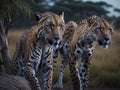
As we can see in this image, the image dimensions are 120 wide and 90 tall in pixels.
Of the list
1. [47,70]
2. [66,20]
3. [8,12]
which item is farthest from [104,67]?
[47,70]

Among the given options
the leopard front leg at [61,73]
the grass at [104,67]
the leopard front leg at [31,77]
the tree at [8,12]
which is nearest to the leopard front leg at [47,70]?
the leopard front leg at [31,77]

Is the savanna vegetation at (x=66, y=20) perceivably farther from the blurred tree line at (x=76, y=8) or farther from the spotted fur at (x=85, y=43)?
the spotted fur at (x=85, y=43)

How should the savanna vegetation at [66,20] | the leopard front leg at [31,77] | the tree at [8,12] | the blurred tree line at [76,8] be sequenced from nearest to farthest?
the leopard front leg at [31,77]
the tree at [8,12]
the savanna vegetation at [66,20]
the blurred tree line at [76,8]

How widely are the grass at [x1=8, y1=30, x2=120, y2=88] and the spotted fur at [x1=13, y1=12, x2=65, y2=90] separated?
2.69 m

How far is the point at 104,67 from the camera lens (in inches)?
474

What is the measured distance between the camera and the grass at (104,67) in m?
11.4

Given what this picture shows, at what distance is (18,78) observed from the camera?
28.0 ft

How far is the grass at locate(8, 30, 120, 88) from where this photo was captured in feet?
37.3

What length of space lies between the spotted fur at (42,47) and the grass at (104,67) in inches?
106

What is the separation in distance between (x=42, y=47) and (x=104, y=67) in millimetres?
3567

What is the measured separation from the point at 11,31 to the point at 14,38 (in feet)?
1.25

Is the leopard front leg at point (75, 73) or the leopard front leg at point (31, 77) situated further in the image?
the leopard front leg at point (75, 73)

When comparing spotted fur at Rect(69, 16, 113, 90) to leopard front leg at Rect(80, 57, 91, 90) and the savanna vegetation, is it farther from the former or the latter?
the savanna vegetation

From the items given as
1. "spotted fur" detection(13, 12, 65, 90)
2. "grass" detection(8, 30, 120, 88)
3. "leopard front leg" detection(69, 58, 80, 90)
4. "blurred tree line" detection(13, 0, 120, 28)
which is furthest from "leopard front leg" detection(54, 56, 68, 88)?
"spotted fur" detection(13, 12, 65, 90)
